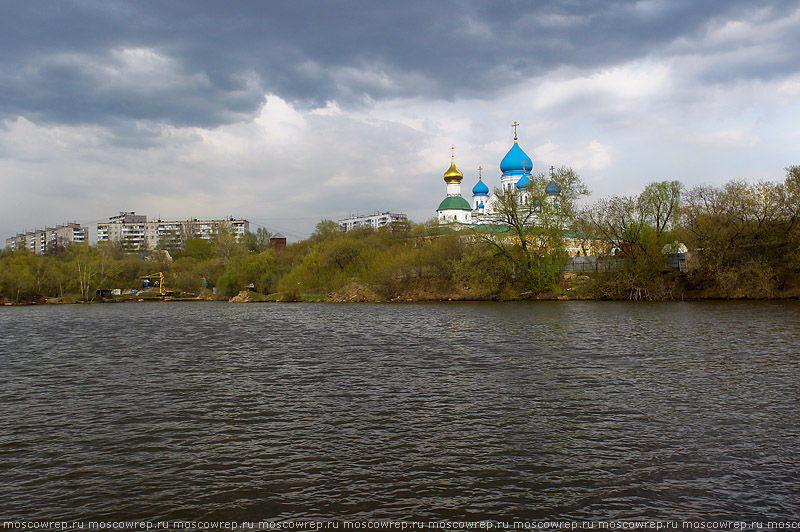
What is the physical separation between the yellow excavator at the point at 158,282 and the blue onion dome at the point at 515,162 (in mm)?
58269

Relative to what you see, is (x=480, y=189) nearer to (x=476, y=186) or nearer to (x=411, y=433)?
(x=476, y=186)

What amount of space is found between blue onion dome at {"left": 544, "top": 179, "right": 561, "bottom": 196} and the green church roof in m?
55.7

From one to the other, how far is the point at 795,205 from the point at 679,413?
48309 millimetres

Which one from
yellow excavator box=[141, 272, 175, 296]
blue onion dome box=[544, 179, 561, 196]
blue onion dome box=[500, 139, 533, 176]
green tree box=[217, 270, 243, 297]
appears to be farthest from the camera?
blue onion dome box=[500, 139, 533, 176]

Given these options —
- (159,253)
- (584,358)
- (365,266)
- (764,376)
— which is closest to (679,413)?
(764,376)

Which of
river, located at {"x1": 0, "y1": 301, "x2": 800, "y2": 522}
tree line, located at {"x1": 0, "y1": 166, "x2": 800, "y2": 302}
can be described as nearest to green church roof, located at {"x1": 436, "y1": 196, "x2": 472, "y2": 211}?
tree line, located at {"x1": 0, "y1": 166, "x2": 800, "y2": 302}

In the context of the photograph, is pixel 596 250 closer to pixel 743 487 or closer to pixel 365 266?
pixel 365 266

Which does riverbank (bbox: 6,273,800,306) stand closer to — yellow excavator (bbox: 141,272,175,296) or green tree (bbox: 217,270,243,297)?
green tree (bbox: 217,270,243,297)

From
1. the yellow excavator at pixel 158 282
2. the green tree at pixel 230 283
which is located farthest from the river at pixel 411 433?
the yellow excavator at pixel 158 282

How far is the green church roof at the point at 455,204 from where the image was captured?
11488 cm

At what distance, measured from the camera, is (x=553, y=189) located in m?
59.0

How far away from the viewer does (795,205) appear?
167 ft

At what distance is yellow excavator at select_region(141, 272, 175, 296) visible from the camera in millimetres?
93794

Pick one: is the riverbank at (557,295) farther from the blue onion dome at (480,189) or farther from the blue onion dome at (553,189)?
the blue onion dome at (480,189)
